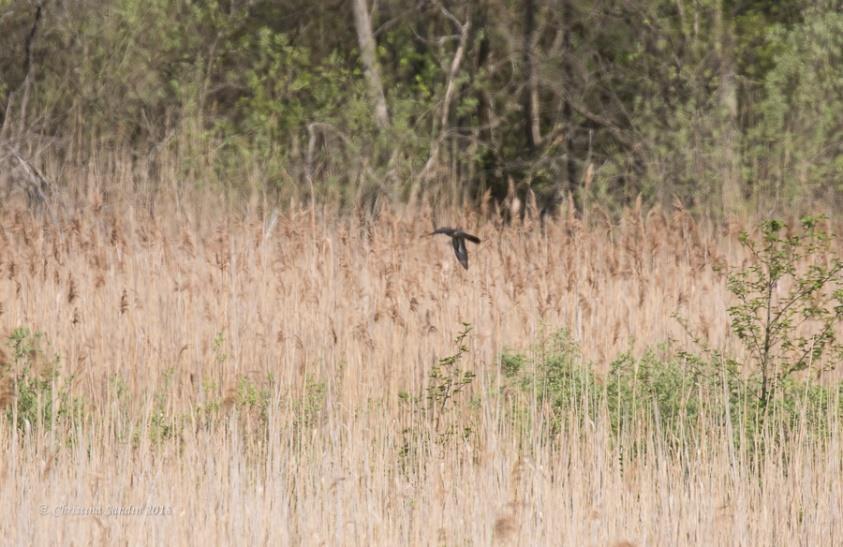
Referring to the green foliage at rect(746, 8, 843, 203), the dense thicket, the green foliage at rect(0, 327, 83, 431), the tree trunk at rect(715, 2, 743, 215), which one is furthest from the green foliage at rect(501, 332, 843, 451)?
the green foliage at rect(746, 8, 843, 203)

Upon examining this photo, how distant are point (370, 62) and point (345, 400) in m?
8.11

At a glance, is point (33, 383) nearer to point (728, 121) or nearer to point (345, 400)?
point (345, 400)

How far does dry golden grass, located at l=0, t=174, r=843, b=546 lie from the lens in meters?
3.78

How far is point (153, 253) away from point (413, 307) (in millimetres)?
1621

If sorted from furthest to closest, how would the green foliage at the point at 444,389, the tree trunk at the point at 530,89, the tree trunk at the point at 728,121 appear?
the tree trunk at the point at 530,89
the tree trunk at the point at 728,121
the green foliage at the point at 444,389

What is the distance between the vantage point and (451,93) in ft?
44.9

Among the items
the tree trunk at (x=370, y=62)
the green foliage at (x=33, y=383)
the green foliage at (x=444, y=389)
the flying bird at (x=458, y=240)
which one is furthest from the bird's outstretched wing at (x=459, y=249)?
the tree trunk at (x=370, y=62)

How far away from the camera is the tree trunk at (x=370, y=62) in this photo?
12633 millimetres

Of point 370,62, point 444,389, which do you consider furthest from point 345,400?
point 370,62

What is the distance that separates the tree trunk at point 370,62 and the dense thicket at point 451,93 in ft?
0.11

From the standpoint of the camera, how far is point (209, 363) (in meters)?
5.77

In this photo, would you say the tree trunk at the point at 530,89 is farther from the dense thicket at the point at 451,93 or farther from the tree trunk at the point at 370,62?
the tree trunk at the point at 370,62

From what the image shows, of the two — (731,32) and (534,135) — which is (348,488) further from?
(534,135)

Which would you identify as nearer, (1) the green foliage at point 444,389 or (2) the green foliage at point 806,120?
(1) the green foliage at point 444,389
